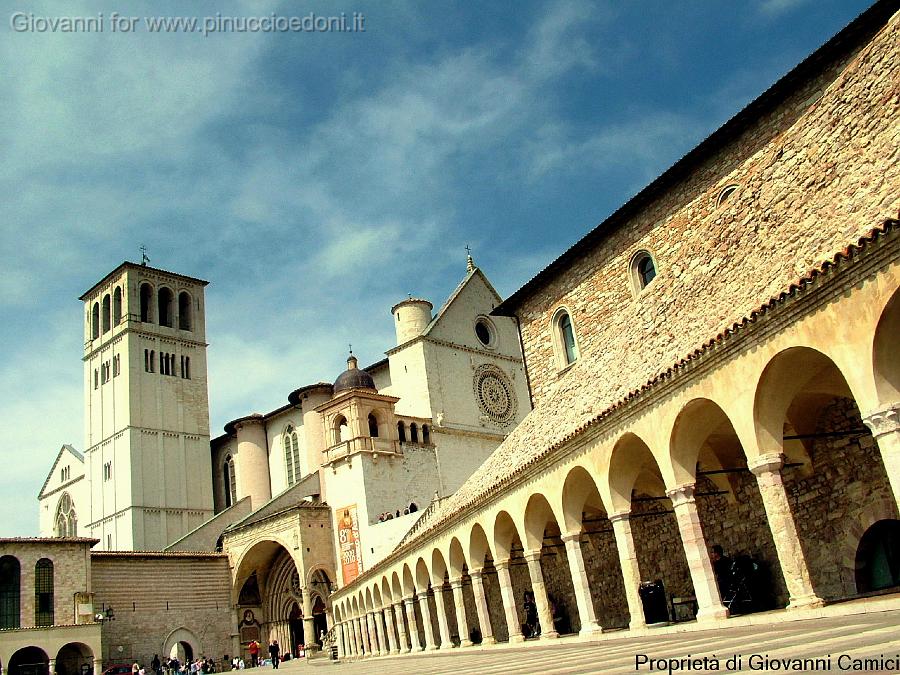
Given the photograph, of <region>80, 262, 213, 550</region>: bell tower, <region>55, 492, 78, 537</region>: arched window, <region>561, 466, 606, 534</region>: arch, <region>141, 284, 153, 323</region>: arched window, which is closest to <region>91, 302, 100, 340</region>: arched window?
<region>80, 262, 213, 550</region>: bell tower

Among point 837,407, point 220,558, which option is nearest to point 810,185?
point 837,407

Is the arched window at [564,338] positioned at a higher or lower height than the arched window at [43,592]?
higher

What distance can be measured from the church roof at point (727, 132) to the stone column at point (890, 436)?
10.3m

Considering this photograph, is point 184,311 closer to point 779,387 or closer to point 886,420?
point 779,387

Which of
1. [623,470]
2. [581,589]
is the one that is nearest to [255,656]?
[581,589]

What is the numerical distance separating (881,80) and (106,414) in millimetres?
50967

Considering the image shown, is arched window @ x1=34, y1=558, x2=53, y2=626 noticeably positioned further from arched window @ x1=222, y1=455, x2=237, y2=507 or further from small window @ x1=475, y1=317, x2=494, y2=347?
small window @ x1=475, y1=317, x2=494, y2=347

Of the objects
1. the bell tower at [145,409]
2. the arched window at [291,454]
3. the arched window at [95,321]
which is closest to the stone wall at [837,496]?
the arched window at [291,454]

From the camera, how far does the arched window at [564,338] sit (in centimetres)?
2539

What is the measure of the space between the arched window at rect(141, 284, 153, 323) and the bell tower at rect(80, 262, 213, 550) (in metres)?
0.07

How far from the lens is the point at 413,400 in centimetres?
4431

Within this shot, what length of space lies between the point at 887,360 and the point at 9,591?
36256 millimetres

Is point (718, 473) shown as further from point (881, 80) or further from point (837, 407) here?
point (881, 80)

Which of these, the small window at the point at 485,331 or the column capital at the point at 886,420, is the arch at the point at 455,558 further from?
the small window at the point at 485,331
